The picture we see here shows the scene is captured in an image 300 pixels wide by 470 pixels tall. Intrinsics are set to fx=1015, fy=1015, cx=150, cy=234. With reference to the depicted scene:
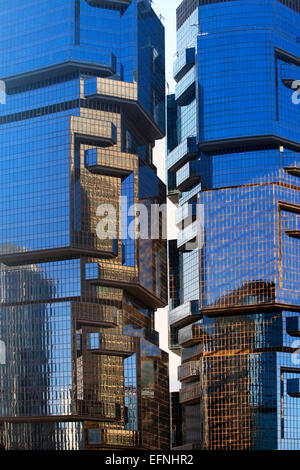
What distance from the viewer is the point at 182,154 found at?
18325 cm

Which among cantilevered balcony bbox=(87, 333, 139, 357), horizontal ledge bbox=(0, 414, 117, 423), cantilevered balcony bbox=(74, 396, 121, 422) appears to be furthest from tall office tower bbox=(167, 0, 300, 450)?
horizontal ledge bbox=(0, 414, 117, 423)

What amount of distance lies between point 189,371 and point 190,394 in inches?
181

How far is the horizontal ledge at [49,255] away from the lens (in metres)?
153

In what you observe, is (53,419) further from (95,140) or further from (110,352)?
(95,140)

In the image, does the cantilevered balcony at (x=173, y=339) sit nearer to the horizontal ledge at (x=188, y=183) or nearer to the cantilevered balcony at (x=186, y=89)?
the horizontal ledge at (x=188, y=183)

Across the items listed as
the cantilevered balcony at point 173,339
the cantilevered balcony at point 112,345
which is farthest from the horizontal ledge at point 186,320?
the cantilevered balcony at point 112,345

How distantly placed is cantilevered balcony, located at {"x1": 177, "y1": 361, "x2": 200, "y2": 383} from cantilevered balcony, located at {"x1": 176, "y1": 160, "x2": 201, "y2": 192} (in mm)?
32080

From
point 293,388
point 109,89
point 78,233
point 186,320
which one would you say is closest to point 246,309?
point 186,320

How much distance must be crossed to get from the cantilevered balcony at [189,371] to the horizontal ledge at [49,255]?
3072 cm

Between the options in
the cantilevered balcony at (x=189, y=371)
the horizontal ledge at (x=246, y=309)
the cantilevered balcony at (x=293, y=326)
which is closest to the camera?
the cantilevered balcony at (x=293, y=326)

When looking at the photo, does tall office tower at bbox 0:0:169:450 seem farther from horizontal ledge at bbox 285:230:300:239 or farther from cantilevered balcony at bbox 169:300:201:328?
horizontal ledge at bbox 285:230:300:239

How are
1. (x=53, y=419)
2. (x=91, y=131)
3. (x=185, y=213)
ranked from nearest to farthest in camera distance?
(x=53, y=419) < (x=91, y=131) < (x=185, y=213)
